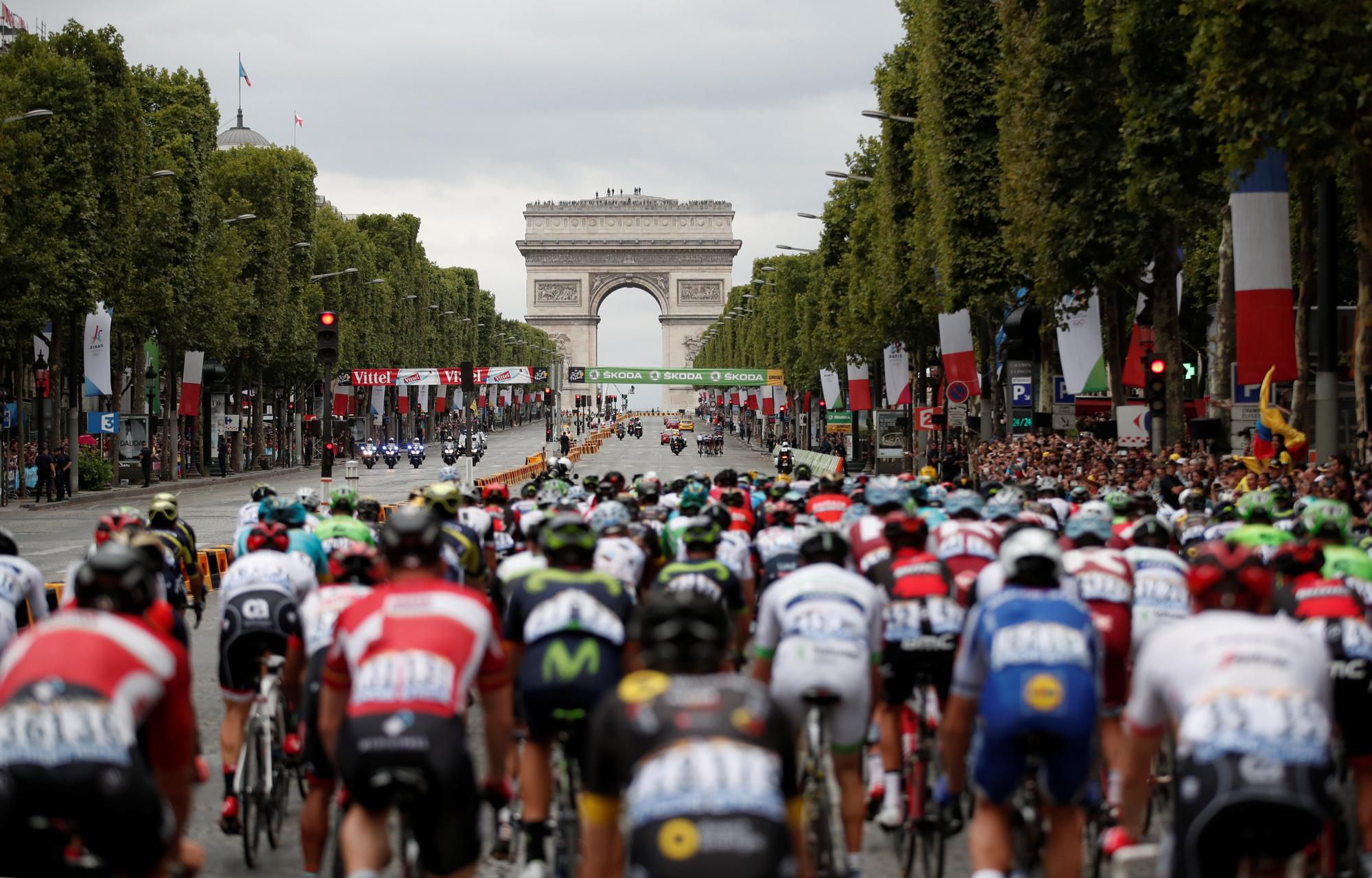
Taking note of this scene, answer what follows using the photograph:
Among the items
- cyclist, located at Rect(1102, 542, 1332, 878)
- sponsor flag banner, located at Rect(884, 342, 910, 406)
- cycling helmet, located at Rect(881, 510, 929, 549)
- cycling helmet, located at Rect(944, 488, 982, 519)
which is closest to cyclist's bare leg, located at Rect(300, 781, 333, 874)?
cycling helmet, located at Rect(881, 510, 929, 549)

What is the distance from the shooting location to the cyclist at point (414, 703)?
588cm

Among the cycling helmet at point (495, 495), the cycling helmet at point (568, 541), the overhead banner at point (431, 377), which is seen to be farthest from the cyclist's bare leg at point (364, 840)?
the overhead banner at point (431, 377)

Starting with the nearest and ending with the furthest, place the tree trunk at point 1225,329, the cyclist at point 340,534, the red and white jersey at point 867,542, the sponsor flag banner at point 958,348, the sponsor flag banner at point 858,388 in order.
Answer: the red and white jersey at point 867,542, the cyclist at point 340,534, the tree trunk at point 1225,329, the sponsor flag banner at point 958,348, the sponsor flag banner at point 858,388

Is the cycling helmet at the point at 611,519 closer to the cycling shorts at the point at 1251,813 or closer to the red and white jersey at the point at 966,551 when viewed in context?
the red and white jersey at the point at 966,551

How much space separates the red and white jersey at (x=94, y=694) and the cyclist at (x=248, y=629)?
3.57 meters

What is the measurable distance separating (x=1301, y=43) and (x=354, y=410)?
241 feet

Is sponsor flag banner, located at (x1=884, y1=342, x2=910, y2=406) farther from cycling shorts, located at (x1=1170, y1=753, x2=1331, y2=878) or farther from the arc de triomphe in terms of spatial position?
the arc de triomphe

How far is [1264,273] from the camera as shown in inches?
Result: 869

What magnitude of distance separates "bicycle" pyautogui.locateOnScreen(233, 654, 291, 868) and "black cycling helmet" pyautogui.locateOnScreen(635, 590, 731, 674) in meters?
4.24

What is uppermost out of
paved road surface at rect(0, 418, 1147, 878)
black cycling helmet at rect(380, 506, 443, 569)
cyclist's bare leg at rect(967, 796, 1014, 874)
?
black cycling helmet at rect(380, 506, 443, 569)

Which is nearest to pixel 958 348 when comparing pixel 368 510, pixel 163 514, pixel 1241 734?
pixel 368 510

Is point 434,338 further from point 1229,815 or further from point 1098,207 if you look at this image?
point 1229,815

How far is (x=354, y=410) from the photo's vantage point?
8900 cm

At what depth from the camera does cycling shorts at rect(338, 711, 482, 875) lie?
586 cm
